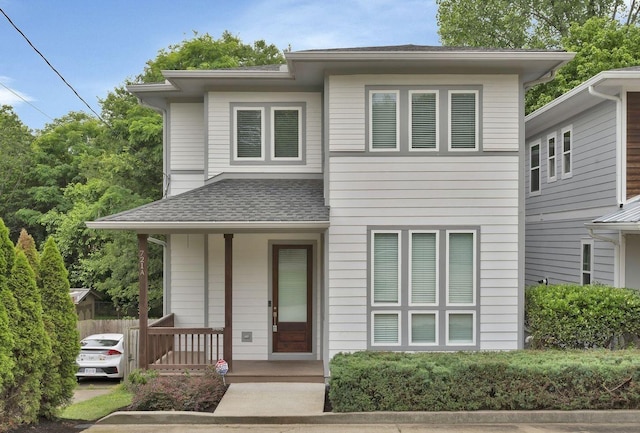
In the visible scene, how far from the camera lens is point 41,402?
23.2 ft

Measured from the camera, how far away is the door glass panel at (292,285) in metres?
10.3

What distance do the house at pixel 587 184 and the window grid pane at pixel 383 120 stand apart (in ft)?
12.3

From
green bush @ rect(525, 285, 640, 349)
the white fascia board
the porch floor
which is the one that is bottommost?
the porch floor

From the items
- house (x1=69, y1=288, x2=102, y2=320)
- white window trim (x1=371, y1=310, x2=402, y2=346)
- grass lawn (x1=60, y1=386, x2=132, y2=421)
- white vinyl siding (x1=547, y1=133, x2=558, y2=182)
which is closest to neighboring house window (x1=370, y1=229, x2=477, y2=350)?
white window trim (x1=371, y1=310, x2=402, y2=346)

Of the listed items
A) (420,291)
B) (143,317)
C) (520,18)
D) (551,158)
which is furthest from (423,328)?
(520,18)

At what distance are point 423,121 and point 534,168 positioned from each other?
6.71 metres

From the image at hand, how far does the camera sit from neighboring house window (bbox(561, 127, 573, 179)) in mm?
12141

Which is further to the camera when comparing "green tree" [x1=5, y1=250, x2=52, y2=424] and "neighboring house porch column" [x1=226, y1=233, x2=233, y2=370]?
"neighboring house porch column" [x1=226, y1=233, x2=233, y2=370]

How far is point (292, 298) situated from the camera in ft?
33.7

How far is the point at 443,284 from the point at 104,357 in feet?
25.5

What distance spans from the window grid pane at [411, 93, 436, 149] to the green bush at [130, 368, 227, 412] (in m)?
5.04

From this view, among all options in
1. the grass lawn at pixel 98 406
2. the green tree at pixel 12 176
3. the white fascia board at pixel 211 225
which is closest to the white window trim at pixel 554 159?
the white fascia board at pixel 211 225

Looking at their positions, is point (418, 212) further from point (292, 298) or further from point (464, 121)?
point (292, 298)

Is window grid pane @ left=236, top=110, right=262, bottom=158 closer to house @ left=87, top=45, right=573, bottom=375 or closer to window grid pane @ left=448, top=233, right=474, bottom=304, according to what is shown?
house @ left=87, top=45, right=573, bottom=375
